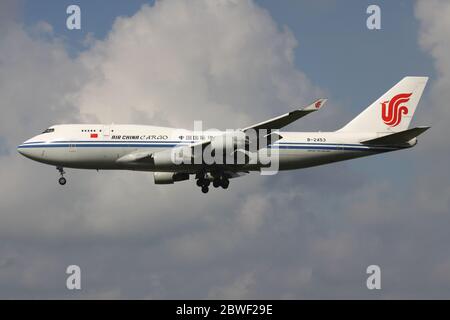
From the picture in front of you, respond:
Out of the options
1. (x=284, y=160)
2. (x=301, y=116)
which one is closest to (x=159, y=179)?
(x=284, y=160)

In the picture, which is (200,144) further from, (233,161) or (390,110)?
(390,110)

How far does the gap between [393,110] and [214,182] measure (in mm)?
15087

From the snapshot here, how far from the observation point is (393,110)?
76.4 metres

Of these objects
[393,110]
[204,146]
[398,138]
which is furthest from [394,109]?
[204,146]

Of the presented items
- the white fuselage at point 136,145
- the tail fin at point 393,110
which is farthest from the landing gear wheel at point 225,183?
the tail fin at point 393,110

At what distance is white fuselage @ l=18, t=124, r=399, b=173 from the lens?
2721 inches

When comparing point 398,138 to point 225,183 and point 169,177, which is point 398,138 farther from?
point 169,177

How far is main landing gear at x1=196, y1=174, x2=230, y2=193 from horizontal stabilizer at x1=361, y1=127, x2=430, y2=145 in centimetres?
1061

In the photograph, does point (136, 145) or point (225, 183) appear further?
point (225, 183)

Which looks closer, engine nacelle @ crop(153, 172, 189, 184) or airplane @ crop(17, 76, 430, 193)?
airplane @ crop(17, 76, 430, 193)

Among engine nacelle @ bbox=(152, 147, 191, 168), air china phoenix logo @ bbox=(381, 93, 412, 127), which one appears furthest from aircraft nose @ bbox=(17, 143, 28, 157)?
air china phoenix logo @ bbox=(381, 93, 412, 127)

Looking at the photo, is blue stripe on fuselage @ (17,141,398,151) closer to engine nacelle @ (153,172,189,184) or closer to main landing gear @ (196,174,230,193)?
main landing gear @ (196,174,230,193)

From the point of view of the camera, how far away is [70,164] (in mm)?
69500

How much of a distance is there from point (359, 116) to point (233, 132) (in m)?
12.2
